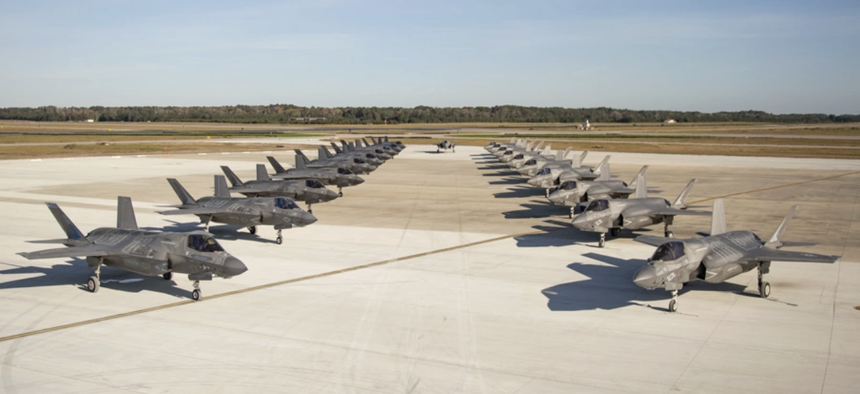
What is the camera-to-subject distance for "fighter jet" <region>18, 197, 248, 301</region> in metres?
19.7

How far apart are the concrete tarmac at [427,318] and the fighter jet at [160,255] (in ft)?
2.90

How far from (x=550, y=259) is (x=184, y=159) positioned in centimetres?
5911

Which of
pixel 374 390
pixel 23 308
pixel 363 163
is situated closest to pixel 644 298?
pixel 374 390

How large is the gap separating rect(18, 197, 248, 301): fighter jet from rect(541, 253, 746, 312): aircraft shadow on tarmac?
10.1m

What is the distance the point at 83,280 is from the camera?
22.2 m

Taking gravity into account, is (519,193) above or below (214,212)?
below

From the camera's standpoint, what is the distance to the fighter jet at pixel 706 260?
1895 centimetres

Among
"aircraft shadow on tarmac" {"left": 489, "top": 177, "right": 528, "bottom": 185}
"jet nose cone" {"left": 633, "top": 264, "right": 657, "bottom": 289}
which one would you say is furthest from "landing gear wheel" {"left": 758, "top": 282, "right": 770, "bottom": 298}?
"aircraft shadow on tarmac" {"left": 489, "top": 177, "right": 528, "bottom": 185}

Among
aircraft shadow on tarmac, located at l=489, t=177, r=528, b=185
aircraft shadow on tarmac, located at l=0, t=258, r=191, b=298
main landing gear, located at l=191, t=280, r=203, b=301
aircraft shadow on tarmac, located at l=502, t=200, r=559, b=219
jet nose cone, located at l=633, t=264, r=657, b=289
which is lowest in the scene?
aircraft shadow on tarmac, located at l=502, t=200, r=559, b=219

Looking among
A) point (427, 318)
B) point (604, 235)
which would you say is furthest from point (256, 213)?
point (604, 235)

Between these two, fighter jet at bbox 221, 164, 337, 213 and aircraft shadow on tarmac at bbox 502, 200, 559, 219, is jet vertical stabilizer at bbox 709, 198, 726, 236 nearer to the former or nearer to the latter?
aircraft shadow on tarmac at bbox 502, 200, 559, 219

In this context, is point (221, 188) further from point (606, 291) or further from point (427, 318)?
point (606, 291)

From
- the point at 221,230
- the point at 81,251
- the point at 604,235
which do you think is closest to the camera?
the point at 81,251

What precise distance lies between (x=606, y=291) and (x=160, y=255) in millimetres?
14588
